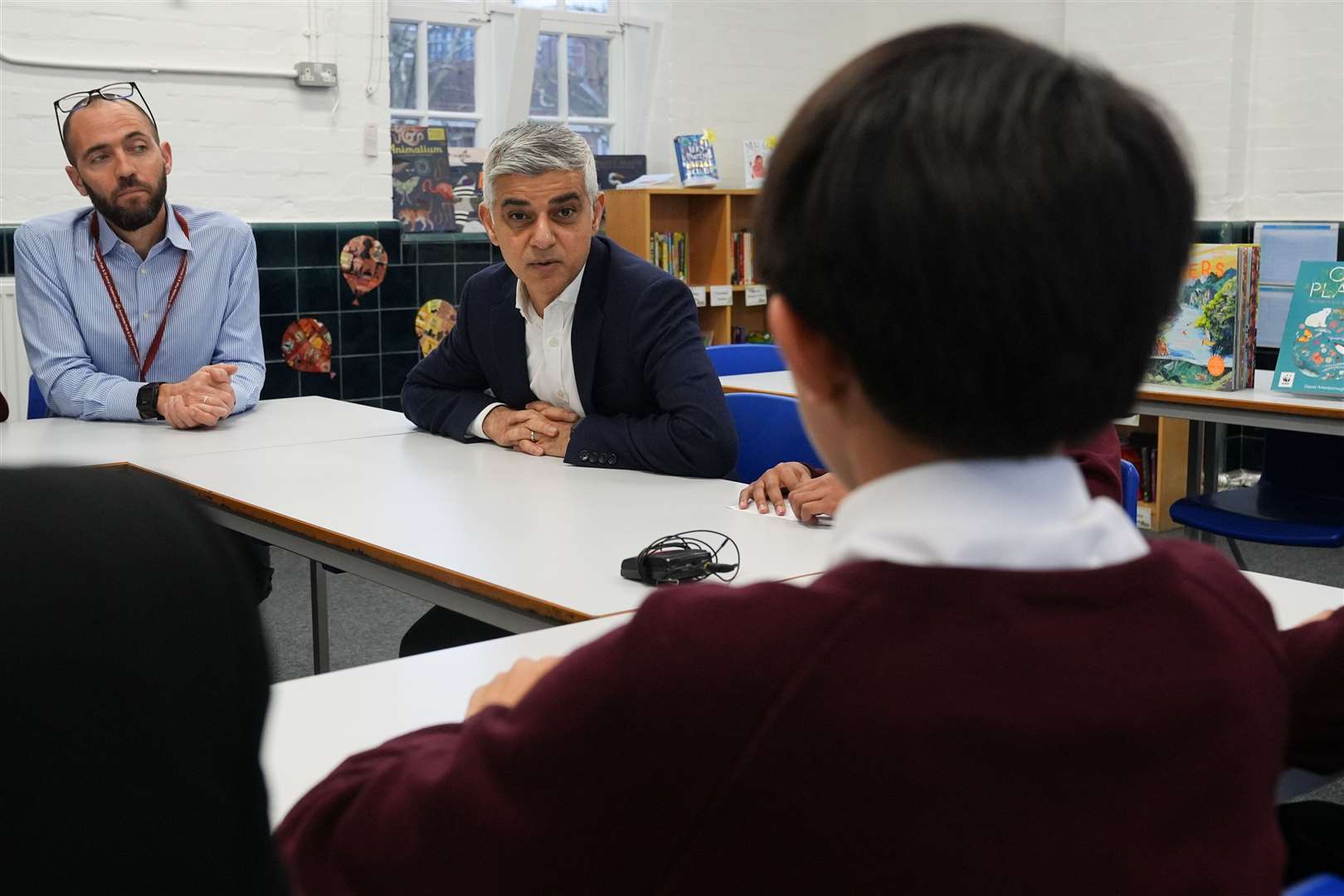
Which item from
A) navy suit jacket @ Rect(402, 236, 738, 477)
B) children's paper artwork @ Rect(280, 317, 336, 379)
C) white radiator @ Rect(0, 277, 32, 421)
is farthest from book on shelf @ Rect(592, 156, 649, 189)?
navy suit jacket @ Rect(402, 236, 738, 477)

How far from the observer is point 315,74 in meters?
5.01

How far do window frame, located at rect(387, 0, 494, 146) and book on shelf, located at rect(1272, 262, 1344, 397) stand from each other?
349 centimetres

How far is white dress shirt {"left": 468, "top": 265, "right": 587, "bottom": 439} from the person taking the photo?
273cm

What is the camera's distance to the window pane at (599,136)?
20.7 ft

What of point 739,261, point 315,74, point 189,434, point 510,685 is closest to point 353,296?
point 315,74

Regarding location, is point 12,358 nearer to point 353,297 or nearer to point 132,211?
point 353,297

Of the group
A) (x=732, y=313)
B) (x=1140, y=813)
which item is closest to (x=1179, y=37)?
(x=732, y=313)

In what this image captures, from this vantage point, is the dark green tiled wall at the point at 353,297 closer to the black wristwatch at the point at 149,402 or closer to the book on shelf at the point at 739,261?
the book on shelf at the point at 739,261

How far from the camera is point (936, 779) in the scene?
62 centimetres

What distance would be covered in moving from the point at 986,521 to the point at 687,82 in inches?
233

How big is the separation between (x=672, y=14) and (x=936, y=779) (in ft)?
19.7

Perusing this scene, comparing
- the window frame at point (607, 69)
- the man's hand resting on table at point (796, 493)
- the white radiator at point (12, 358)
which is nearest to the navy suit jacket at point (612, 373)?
the man's hand resting on table at point (796, 493)

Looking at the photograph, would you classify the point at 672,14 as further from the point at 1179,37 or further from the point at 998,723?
the point at 998,723

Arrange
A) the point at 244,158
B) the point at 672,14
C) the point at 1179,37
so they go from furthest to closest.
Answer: the point at 672,14, the point at 1179,37, the point at 244,158
